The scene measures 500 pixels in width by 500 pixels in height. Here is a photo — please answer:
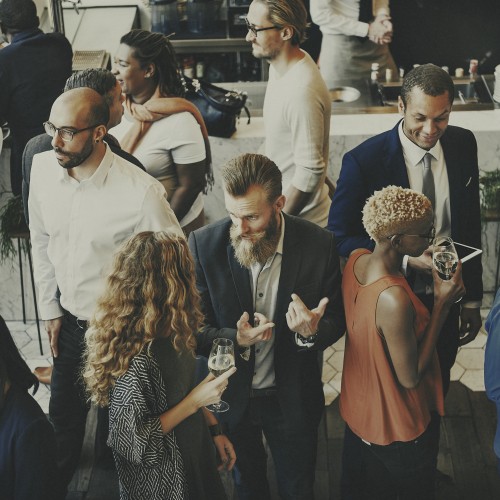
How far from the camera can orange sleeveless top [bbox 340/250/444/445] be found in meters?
2.64

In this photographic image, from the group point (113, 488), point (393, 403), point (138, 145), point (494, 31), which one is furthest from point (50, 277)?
point (494, 31)

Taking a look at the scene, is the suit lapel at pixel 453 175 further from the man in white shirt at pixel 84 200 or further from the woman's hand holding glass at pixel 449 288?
the man in white shirt at pixel 84 200

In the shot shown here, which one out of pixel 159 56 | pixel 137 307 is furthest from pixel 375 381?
pixel 159 56

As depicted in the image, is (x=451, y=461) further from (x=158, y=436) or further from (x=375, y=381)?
(x=158, y=436)

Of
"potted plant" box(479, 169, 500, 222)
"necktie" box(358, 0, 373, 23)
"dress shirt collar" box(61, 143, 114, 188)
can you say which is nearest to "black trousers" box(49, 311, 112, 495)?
"dress shirt collar" box(61, 143, 114, 188)

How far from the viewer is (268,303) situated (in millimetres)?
2828

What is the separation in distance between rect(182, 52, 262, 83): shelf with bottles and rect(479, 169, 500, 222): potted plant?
3213 millimetres

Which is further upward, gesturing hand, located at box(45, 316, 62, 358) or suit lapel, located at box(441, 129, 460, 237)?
suit lapel, located at box(441, 129, 460, 237)

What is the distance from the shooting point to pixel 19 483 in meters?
2.22

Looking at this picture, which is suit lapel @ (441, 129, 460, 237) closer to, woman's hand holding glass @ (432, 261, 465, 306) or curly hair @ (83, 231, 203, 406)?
woman's hand holding glass @ (432, 261, 465, 306)

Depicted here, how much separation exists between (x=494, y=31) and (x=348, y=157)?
4.71m

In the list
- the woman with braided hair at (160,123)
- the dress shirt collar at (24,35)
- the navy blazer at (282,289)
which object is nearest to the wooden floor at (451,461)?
the navy blazer at (282,289)

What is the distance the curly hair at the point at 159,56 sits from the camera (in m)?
3.63

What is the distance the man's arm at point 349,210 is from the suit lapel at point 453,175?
32cm
